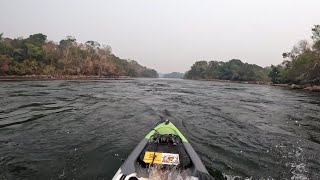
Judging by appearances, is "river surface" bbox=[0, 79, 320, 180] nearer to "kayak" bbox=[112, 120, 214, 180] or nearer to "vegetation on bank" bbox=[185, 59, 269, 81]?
"kayak" bbox=[112, 120, 214, 180]

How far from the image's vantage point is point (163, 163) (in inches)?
222

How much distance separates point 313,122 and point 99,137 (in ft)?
36.4

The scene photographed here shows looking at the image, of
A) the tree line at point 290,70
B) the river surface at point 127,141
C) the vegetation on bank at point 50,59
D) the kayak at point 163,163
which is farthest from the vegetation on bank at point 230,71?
the kayak at point 163,163

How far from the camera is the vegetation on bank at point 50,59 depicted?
62.5m

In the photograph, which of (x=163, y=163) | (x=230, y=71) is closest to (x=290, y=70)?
(x=230, y=71)

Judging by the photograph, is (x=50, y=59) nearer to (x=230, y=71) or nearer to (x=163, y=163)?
(x=230, y=71)

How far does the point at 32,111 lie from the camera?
14.1 metres

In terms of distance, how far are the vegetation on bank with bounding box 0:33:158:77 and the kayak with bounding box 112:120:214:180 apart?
2471 inches

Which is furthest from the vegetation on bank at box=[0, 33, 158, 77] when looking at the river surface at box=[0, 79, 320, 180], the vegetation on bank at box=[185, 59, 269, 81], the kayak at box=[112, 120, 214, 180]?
the kayak at box=[112, 120, 214, 180]

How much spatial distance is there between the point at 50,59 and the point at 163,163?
77.8 meters

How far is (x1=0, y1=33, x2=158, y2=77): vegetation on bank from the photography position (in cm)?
6255

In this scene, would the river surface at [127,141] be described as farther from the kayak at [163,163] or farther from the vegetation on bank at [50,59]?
the vegetation on bank at [50,59]

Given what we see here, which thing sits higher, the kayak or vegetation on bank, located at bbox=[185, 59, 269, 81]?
vegetation on bank, located at bbox=[185, 59, 269, 81]

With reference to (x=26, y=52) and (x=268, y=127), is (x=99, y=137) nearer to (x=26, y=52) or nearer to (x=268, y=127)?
(x=268, y=127)
